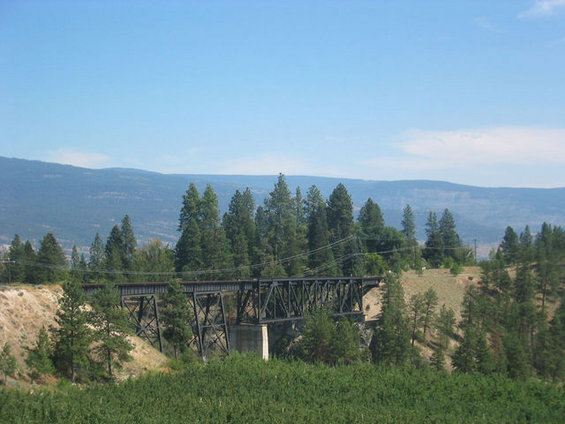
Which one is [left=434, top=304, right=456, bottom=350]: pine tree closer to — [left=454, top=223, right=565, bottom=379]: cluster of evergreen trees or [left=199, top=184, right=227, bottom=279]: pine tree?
[left=454, top=223, right=565, bottom=379]: cluster of evergreen trees

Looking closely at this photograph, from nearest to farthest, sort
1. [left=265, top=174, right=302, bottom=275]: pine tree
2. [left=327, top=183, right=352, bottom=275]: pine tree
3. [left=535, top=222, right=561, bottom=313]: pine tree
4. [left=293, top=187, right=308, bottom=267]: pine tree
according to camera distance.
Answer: [left=265, top=174, right=302, bottom=275]: pine tree < [left=535, top=222, right=561, bottom=313]: pine tree < [left=327, top=183, right=352, bottom=275]: pine tree < [left=293, top=187, right=308, bottom=267]: pine tree

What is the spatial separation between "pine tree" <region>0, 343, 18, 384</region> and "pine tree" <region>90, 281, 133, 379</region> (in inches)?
275

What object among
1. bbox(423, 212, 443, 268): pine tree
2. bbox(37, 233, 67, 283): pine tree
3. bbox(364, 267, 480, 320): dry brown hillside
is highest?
bbox(37, 233, 67, 283): pine tree

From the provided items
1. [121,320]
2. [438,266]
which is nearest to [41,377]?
[121,320]

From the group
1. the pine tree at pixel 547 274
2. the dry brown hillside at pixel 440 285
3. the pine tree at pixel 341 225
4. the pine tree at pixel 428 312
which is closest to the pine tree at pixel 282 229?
the pine tree at pixel 341 225

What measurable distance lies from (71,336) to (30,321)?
435cm

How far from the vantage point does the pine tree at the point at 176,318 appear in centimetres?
5544

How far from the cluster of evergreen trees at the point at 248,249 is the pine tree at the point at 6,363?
107 ft

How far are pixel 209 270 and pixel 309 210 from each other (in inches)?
1844

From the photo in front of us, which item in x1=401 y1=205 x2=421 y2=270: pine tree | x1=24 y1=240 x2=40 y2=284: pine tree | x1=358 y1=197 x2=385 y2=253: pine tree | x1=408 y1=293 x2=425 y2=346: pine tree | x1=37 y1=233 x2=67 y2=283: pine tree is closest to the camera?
x1=37 y1=233 x2=67 y2=283: pine tree

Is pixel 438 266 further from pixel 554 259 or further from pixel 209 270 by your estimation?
pixel 209 270

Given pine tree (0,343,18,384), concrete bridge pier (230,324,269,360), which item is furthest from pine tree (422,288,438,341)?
pine tree (0,343,18,384)

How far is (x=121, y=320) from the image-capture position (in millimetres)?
46500

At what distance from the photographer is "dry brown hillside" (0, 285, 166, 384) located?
4266cm
